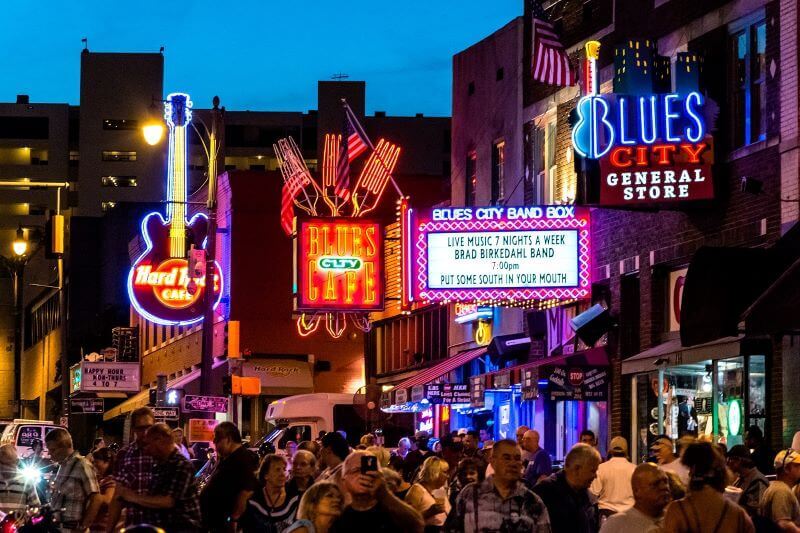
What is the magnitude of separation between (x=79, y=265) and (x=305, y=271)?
45.8 meters

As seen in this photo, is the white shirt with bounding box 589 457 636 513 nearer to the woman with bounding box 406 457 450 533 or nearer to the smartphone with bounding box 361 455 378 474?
the woman with bounding box 406 457 450 533

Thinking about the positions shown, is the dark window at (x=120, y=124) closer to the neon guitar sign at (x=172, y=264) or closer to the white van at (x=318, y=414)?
the neon guitar sign at (x=172, y=264)

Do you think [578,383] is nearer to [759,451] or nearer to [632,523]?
[759,451]

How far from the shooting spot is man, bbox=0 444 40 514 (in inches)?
679

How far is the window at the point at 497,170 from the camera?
3447 cm

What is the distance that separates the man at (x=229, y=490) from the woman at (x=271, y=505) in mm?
1139

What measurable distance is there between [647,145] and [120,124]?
89.6 m

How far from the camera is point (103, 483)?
52.0 ft

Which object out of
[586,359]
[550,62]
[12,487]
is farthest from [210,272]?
[12,487]

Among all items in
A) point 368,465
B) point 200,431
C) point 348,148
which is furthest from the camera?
point 348,148

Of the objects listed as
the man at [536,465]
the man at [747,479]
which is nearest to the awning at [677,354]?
the man at [536,465]

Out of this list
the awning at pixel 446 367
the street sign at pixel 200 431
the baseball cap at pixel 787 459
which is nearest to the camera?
the baseball cap at pixel 787 459

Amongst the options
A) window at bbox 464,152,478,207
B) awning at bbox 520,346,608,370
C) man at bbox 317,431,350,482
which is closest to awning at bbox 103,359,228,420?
window at bbox 464,152,478,207

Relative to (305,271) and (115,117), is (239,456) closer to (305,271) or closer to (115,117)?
(305,271)
